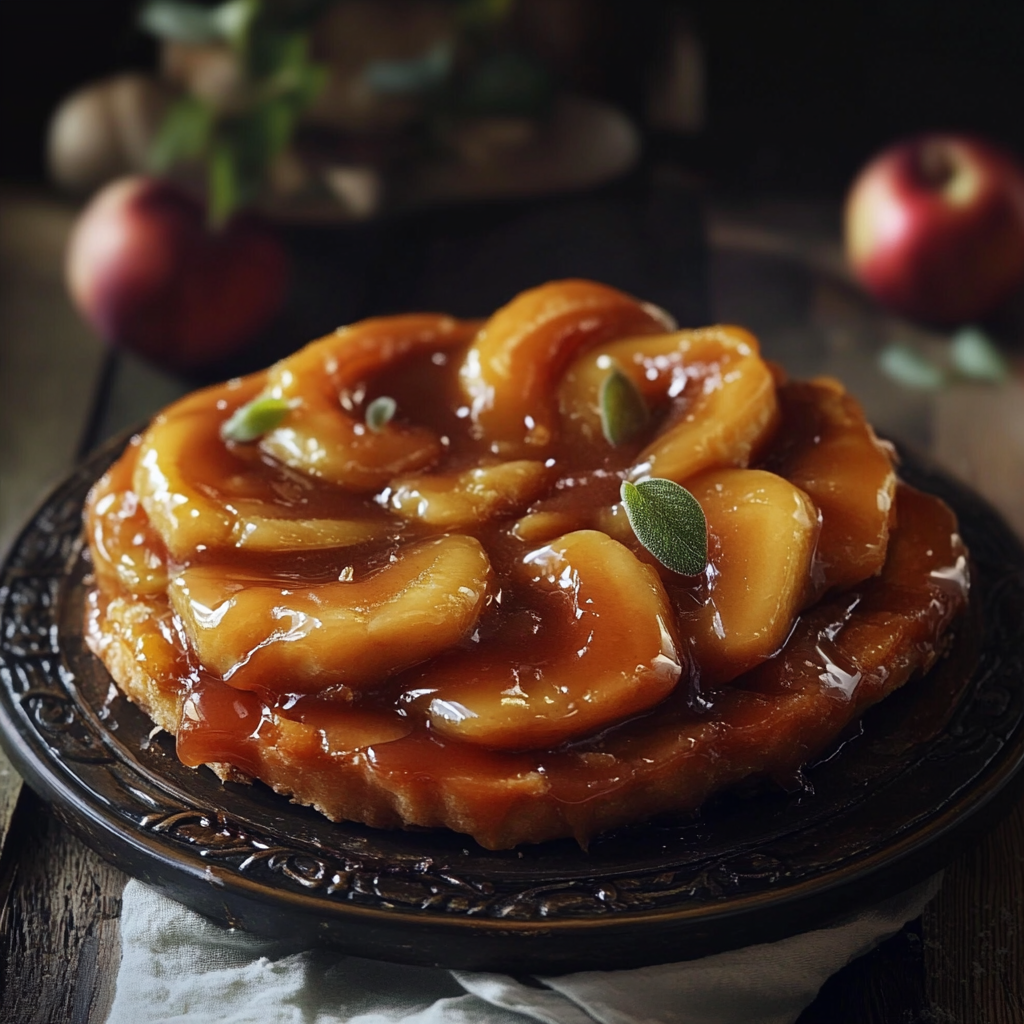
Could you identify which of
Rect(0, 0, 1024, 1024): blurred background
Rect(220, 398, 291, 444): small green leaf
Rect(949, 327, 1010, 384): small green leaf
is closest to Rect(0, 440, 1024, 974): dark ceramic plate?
Rect(220, 398, 291, 444): small green leaf

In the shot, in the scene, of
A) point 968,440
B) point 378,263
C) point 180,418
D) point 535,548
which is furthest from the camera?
point 378,263

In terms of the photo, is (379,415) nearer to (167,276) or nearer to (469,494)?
(469,494)

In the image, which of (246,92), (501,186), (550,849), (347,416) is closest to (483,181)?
(501,186)

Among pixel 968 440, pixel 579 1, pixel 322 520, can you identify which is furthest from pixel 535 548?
pixel 579 1

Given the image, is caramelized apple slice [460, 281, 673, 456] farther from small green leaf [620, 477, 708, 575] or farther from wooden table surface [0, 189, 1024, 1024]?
wooden table surface [0, 189, 1024, 1024]

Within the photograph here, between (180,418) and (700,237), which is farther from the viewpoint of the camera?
(700,237)

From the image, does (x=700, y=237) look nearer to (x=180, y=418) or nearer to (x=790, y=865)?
(x=180, y=418)

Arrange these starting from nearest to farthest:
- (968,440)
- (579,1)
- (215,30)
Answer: (968,440) → (215,30) → (579,1)

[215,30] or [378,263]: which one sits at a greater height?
[215,30]
